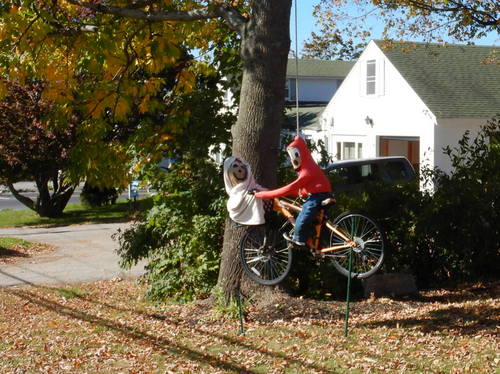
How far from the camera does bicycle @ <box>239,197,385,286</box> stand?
300 inches

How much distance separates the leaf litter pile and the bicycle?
560 mm

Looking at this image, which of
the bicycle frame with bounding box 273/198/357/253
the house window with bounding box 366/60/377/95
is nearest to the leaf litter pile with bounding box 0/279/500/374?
the bicycle frame with bounding box 273/198/357/253

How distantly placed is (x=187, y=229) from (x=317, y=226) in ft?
9.64

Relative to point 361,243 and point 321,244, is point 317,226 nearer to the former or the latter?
point 321,244

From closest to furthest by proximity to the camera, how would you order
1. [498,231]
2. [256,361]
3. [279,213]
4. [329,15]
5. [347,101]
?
[256,361] → [279,213] → [498,231] → [329,15] → [347,101]

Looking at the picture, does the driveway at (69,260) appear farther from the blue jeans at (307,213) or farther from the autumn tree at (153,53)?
the blue jeans at (307,213)

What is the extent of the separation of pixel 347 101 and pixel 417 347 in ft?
85.5

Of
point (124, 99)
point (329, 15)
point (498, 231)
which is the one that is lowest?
point (498, 231)

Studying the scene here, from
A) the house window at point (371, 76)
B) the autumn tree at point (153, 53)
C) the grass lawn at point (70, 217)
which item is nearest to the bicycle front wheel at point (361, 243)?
the autumn tree at point (153, 53)

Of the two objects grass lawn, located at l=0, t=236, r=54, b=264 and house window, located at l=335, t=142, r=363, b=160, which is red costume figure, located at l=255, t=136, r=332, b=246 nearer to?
grass lawn, located at l=0, t=236, r=54, b=264

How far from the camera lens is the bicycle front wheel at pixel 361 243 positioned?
759 cm

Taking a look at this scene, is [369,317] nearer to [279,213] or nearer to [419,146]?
[279,213]

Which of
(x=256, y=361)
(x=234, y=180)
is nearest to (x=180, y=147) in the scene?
(x=234, y=180)

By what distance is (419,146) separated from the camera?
1167 inches
